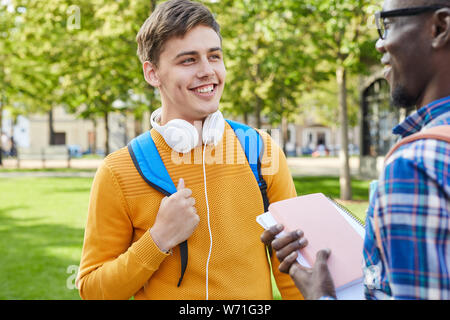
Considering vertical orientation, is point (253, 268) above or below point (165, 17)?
below

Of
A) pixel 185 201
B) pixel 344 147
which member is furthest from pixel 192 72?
pixel 344 147

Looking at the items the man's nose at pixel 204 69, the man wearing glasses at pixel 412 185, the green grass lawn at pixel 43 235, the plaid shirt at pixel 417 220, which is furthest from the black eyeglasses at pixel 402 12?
the green grass lawn at pixel 43 235

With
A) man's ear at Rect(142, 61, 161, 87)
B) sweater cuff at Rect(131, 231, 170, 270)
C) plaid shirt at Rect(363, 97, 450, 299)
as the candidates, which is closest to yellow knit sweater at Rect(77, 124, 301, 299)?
sweater cuff at Rect(131, 231, 170, 270)

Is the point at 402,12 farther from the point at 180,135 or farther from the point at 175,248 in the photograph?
the point at 175,248

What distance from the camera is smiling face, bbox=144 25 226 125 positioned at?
5.70 ft

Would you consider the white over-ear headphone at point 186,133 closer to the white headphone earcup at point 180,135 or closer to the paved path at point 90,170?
the white headphone earcup at point 180,135

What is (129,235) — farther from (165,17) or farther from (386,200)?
(386,200)

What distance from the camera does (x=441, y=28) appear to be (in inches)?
42.9

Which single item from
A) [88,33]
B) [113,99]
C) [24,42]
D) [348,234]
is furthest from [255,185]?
[113,99]

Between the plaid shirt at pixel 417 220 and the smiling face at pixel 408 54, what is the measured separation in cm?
19

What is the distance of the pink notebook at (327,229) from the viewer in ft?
4.27

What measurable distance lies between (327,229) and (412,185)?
46 centimetres

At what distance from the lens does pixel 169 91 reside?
1798 millimetres

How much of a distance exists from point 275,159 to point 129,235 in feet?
2.22
